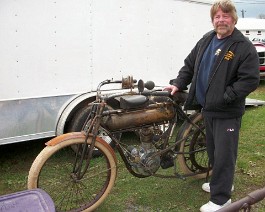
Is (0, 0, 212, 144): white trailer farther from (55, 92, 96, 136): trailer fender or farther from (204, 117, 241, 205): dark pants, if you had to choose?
(204, 117, 241, 205): dark pants

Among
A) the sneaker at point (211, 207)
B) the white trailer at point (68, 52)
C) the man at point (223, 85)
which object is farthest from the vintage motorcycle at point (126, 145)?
the white trailer at point (68, 52)

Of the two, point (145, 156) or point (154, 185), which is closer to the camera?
point (145, 156)

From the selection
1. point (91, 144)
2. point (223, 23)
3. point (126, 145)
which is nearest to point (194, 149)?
point (126, 145)

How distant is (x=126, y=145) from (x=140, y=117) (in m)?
0.36

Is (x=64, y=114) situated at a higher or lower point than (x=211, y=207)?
higher

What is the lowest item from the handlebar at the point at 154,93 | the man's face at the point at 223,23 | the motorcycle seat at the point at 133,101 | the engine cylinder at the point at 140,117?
the engine cylinder at the point at 140,117

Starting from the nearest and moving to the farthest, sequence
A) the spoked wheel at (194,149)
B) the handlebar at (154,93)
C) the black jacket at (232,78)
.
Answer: the black jacket at (232,78)
the handlebar at (154,93)
the spoked wheel at (194,149)

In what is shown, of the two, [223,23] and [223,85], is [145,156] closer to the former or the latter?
[223,85]

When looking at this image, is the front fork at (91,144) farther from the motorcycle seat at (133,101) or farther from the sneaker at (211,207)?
the sneaker at (211,207)

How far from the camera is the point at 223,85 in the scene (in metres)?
2.92

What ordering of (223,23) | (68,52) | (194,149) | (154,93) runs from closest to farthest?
(223,23) < (154,93) < (194,149) < (68,52)

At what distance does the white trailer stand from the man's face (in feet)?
6.62

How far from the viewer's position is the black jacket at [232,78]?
9.25 ft

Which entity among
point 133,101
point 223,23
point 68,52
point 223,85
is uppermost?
point 223,23
